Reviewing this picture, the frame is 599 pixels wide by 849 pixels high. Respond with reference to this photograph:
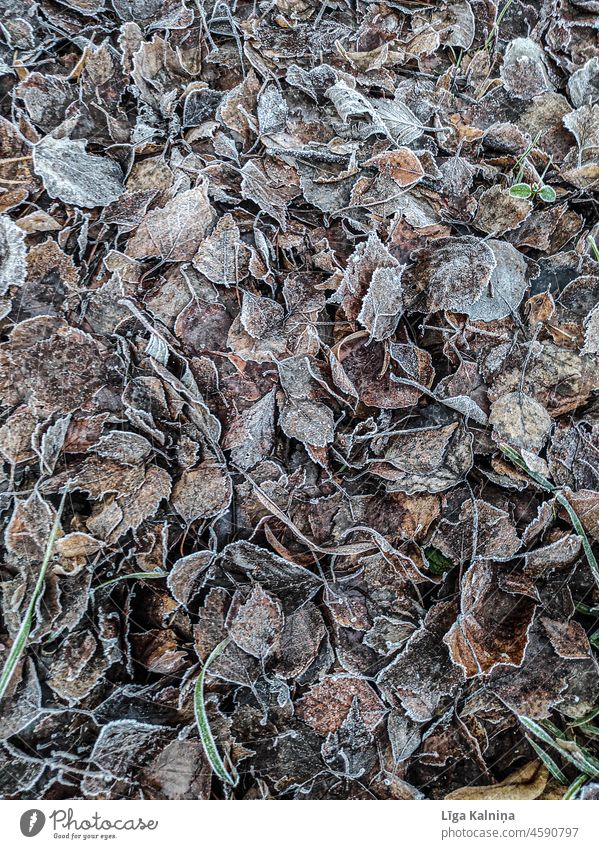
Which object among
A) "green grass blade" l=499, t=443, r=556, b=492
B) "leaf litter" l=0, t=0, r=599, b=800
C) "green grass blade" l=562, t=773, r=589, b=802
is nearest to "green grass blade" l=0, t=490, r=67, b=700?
"leaf litter" l=0, t=0, r=599, b=800

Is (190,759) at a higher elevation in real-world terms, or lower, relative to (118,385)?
lower

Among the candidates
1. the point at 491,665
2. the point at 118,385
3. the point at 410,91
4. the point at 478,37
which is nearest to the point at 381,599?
the point at 491,665

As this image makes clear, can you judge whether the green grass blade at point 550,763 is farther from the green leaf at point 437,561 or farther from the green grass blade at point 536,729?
the green leaf at point 437,561

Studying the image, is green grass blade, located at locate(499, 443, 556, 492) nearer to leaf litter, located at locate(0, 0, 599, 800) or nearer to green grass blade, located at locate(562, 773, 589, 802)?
leaf litter, located at locate(0, 0, 599, 800)

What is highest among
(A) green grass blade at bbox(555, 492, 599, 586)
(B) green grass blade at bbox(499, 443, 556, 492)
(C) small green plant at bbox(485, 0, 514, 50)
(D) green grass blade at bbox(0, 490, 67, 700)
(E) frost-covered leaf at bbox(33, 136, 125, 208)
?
(C) small green plant at bbox(485, 0, 514, 50)

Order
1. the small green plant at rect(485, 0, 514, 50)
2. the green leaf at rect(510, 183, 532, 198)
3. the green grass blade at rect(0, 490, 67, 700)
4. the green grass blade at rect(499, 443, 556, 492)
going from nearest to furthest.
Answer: the green grass blade at rect(0, 490, 67, 700), the green grass blade at rect(499, 443, 556, 492), the green leaf at rect(510, 183, 532, 198), the small green plant at rect(485, 0, 514, 50)

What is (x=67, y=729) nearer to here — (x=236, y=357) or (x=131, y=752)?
(x=131, y=752)
